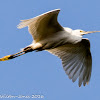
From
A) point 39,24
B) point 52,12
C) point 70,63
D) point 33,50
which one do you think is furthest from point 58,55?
point 52,12

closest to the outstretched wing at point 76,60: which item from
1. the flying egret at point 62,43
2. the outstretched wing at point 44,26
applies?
the flying egret at point 62,43

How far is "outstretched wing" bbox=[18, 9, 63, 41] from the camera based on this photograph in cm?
803

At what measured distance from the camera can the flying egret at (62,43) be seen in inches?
327

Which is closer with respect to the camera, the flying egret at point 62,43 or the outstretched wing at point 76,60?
→ the flying egret at point 62,43

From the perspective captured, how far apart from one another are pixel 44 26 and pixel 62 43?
64 cm

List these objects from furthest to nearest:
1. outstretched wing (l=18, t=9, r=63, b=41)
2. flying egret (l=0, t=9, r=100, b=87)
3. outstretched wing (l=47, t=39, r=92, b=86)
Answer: outstretched wing (l=47, t=39, r=92, b=86) → flying egret (l=0, t=9, r=100, b=87) → outstretched wing (l=18, t=9, r=63, b=41)

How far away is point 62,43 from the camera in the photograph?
8719 mm

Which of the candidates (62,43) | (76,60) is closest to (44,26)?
(62,43)

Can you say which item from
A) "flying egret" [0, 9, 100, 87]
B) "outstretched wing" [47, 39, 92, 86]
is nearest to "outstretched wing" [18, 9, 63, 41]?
"flying egret" [0, 9, 100, 87]

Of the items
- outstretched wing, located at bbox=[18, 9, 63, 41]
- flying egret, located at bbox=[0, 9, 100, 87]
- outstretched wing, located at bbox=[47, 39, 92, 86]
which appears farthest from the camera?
outstretched wing, located at bbox=[47, 39, 92, 86]

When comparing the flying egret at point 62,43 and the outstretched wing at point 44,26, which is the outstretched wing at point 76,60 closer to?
the flying egret at point 62,43

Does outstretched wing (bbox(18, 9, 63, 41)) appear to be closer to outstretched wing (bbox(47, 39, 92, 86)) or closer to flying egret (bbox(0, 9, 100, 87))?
flying egret (bbox(0, 9, 100, 87))

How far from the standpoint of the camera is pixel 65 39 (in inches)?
341

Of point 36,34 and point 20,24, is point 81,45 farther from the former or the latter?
point 20,24
